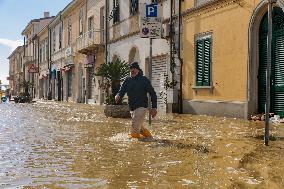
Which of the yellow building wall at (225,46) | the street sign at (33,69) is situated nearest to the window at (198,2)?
the yellow building wall at (225,46)

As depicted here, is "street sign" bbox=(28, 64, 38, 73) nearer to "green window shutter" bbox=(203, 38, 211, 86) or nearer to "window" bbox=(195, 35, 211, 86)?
"window" bbox=(195, 35, 211, 86)

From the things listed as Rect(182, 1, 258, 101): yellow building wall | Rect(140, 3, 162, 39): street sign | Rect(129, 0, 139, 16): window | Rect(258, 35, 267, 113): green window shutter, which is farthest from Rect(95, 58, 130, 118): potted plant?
Rect(129, 0, 139, 16): window

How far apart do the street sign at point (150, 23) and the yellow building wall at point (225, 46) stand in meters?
3.38

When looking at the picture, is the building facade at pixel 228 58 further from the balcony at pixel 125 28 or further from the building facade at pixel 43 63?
the building facade at pixel 43 63

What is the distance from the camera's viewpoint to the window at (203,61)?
15.0 meters

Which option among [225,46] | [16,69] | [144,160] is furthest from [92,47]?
[16,69]

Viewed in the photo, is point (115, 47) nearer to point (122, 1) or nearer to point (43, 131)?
point (122, 1)

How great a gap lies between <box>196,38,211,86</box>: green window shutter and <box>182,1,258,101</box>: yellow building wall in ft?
0.85

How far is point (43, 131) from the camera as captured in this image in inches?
405

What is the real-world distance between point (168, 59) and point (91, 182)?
43.8ft

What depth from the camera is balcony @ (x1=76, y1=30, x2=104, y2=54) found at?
2665cm

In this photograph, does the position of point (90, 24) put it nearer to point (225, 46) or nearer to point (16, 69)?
point (225, 46)

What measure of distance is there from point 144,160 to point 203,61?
990 centimetres

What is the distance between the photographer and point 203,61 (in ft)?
50.2
